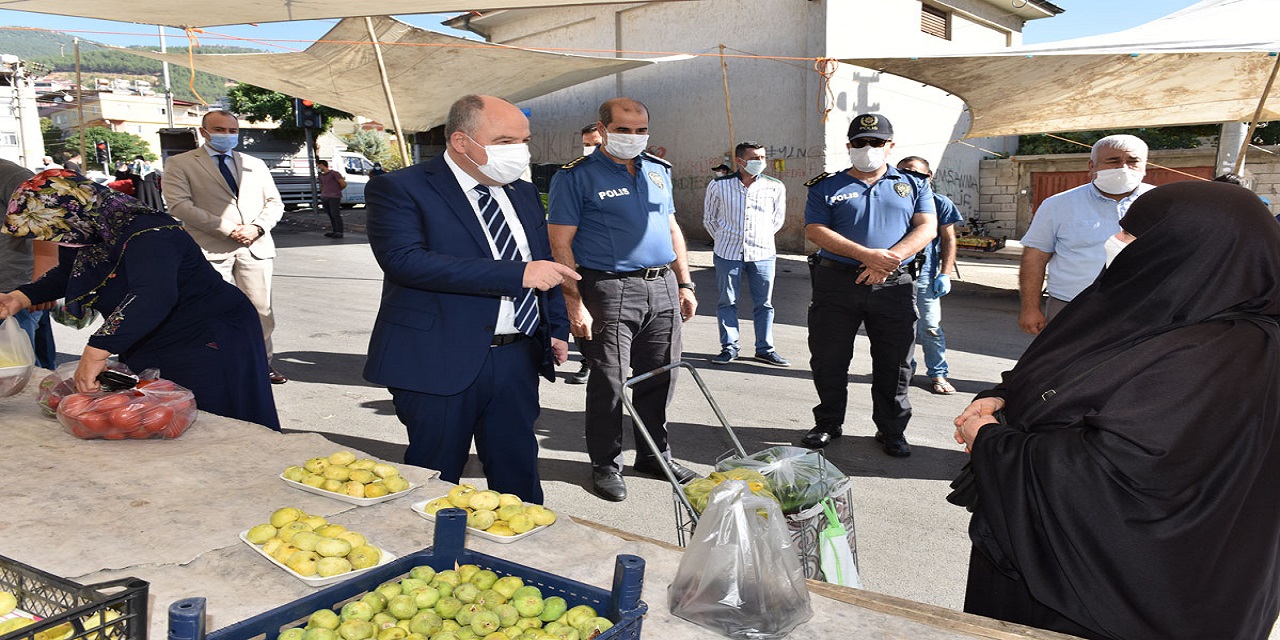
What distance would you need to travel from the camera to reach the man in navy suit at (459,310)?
3.02 meters

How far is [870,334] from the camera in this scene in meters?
5.04

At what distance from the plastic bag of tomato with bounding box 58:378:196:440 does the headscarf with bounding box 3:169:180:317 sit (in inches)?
20.4

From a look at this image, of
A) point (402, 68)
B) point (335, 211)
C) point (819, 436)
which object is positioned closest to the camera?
point (819, 436)

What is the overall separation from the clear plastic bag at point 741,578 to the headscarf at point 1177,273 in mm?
846

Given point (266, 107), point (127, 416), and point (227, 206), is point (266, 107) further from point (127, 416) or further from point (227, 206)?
point (127, 416)

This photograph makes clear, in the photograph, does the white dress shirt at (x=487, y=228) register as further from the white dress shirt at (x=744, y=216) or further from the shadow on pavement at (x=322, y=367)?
the white dress shirt at (x=744, y=216)

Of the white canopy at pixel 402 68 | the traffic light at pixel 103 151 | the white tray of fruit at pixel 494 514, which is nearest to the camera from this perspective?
the white tray of fruit at pixel 494 514

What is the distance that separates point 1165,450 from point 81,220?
3371mm

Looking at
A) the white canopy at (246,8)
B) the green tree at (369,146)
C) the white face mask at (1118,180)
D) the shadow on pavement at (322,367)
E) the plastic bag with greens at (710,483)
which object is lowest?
the shadow on pavement at (322,367)

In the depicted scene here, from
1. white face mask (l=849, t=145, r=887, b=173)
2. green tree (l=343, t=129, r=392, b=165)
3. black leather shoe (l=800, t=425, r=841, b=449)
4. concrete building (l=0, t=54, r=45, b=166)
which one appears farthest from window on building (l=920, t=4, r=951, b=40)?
green tree (l=343, t=129, r=392, b=165)

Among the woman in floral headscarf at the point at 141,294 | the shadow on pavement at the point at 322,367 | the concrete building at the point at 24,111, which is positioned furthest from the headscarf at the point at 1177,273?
the concrete building at the point at 24,111

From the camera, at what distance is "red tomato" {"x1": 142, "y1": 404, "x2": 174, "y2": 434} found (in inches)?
111

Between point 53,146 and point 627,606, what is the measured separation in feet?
362

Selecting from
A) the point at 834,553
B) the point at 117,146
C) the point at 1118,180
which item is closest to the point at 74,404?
the point at 834,553
